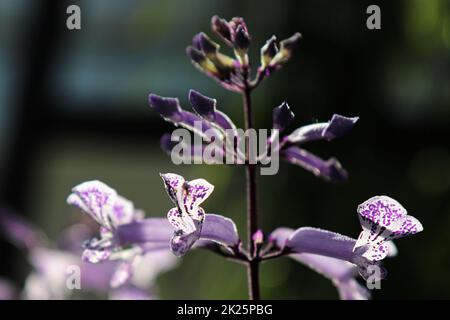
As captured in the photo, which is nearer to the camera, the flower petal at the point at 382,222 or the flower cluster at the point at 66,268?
the flower petal at the point at 382,222

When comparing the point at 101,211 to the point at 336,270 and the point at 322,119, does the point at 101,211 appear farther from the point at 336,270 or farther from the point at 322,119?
the point at 322,119

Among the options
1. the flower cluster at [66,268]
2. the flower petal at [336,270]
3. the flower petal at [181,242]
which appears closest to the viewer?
the flower petal at [181,242]

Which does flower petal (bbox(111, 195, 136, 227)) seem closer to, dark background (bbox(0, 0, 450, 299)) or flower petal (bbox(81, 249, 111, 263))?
flower petal (bbox(81, 249, 111, 263))

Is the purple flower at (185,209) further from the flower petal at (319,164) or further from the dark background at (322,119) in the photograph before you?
the dark background at (322,119)

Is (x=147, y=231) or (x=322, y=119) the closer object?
(x=147, y=231)

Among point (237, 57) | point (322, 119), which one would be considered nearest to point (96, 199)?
point (237, 57)

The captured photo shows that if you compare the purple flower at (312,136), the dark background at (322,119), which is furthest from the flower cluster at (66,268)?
the purple flower at (312,136)

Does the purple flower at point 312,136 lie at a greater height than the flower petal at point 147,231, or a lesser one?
greater
